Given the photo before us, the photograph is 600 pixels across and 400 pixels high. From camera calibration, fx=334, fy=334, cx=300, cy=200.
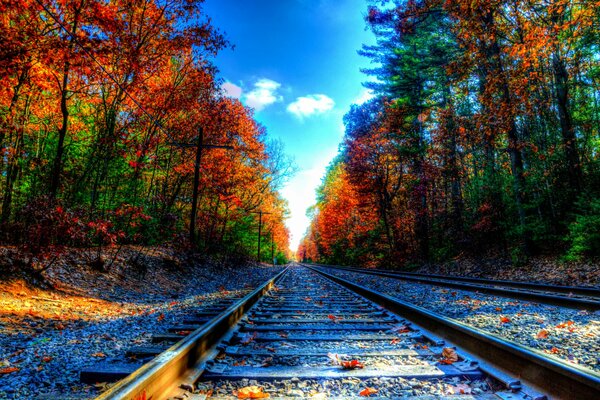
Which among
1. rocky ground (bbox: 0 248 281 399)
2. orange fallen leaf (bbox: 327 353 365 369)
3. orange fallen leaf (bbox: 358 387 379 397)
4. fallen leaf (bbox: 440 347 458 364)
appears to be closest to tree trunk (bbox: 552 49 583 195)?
fallen leaf (bbox: 440 347 458 364)

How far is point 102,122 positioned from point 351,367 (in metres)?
Result: 14.3

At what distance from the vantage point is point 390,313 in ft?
17.2

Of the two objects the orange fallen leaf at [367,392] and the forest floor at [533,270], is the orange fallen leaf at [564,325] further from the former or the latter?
Answer: the forest floor at [533,270]

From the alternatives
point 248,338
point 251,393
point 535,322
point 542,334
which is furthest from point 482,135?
point 251,393

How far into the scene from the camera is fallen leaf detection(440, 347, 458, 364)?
279cm

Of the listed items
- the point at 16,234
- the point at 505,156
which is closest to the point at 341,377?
the point at 16,234

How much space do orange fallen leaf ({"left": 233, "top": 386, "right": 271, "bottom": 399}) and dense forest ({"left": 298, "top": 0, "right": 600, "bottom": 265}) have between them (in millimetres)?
10369

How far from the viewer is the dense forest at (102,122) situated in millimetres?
7746

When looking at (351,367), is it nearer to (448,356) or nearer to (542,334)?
(448,356)

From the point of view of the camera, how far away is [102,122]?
13.4 metres

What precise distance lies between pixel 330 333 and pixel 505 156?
2244 centimetres

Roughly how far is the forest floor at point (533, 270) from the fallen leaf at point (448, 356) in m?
8.90

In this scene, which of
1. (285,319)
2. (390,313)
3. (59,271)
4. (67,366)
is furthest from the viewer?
(59,271)

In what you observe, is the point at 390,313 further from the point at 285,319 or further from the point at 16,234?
the point at 16,234
